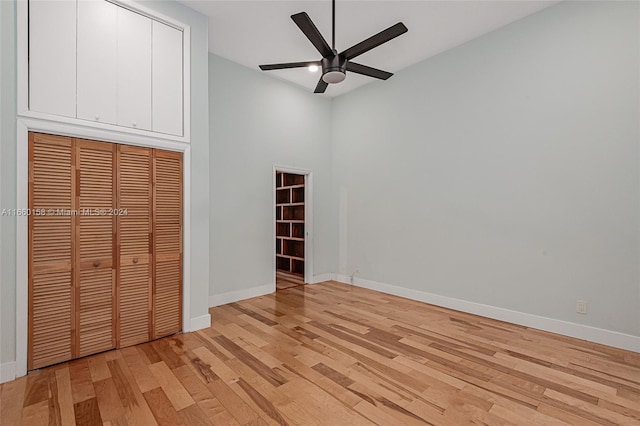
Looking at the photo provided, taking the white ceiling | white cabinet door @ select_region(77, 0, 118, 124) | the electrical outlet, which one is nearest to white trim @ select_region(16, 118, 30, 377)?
white cabinet door @ select_region(77, 0, 118, 124)

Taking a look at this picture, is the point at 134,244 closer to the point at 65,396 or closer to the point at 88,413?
the point at 65,396

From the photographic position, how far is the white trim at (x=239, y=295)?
4.18 metres

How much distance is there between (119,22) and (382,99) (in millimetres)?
3669

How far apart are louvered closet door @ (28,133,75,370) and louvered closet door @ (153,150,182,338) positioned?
2.25 feet

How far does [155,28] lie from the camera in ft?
9.95

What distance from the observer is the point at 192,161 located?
330 cm

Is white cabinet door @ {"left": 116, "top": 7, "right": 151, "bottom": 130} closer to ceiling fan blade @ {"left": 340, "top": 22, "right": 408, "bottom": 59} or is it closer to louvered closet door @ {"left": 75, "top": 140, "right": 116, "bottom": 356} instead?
louvered closet door @ {"left": 75, "top": 140, "right": 116, "bottom": 356}

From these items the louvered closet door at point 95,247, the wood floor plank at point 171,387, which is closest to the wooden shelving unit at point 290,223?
the louvered closet door at point 95,247

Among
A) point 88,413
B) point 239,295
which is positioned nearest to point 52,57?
point 88,413

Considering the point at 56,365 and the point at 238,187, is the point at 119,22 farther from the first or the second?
the point at 56,365

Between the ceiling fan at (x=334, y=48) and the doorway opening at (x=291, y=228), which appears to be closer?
the ceiling fan at (x=334, y=48)

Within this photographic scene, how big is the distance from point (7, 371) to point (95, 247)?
3.49ft

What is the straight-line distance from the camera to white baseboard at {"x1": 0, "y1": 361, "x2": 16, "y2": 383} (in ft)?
7.39

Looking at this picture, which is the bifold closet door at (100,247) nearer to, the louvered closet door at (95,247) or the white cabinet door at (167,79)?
the louvered closet door at (95,247)
